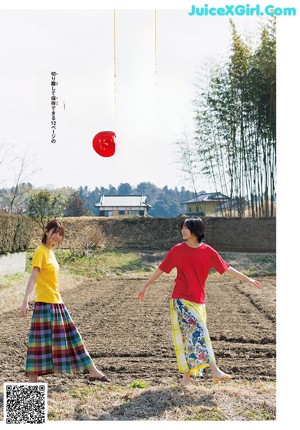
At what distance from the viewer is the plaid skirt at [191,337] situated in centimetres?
340

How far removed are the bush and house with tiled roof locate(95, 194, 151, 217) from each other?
40.3 feet

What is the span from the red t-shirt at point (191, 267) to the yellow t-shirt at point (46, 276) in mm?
655

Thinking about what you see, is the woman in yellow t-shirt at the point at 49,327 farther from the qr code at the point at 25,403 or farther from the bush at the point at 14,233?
the bush at the point at 14,233

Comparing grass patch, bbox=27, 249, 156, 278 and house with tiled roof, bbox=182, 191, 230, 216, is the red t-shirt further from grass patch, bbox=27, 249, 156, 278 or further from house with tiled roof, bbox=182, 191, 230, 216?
house with tiled roof, bbox=182, 191, 230, 216

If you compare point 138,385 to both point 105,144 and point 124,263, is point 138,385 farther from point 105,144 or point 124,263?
point 124,263

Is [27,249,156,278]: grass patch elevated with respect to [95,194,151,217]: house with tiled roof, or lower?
lower

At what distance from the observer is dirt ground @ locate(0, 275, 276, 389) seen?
13.6 feet

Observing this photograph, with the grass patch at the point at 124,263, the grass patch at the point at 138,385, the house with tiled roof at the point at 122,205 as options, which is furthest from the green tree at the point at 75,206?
the grass patch at the point at 138,385

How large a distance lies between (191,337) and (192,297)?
0.23 m

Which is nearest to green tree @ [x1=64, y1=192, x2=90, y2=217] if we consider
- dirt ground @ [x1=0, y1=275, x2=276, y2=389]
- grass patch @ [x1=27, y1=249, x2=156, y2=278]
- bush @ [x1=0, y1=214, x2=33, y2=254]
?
grass patch @ [x1=27, y1=249, x2=156, y2=278]

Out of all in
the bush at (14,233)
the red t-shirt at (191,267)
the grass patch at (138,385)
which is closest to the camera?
the red t-shirt at (191,267)

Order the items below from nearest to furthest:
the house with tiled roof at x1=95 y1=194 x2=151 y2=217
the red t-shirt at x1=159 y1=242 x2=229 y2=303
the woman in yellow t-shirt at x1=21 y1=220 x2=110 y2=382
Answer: the red t-shirt at x1=159 y1=242 x2=229 y2=303 < the woman in yellow t-shirt at x1=21 y1=220 x2=110 y2=382 < the house with tiled roof at x1=95 y1=194 x2=151 y2=217

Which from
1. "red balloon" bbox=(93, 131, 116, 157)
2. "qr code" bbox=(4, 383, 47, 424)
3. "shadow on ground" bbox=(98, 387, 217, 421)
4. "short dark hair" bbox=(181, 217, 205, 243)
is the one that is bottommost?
"shadow on ground" bbox=(98, 387, 217, 421)

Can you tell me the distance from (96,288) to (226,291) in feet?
7.14
